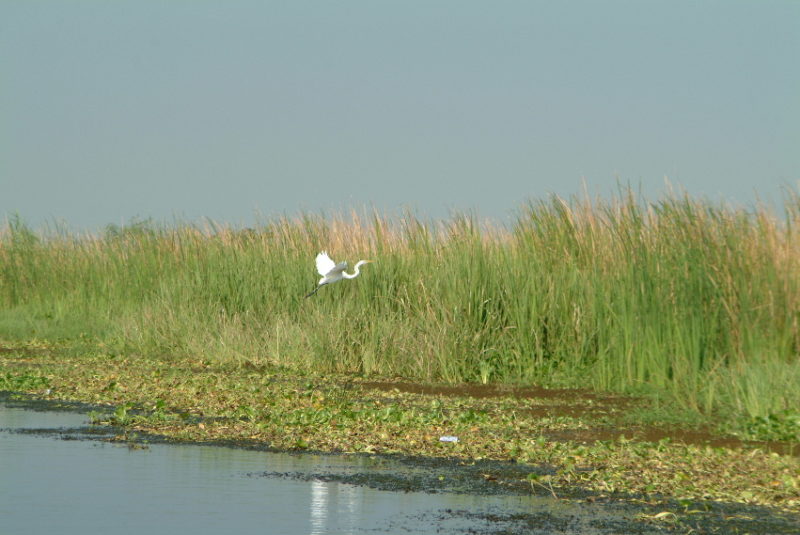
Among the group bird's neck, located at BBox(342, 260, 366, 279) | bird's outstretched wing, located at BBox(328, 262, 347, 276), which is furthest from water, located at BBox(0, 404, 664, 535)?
bird's neck, located at BBox(342, 260, 366, 279)

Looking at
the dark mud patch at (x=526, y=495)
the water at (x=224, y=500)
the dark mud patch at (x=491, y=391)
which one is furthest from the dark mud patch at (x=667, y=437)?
the water at (x=224, y=500)

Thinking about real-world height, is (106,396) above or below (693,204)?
below

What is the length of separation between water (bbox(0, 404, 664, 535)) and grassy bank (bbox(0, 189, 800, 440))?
361 centimetres

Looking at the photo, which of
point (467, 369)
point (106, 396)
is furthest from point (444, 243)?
point (106, 396)

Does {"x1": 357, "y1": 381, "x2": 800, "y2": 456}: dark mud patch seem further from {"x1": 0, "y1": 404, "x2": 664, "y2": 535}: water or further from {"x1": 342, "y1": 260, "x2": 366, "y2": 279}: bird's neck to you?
{"x1": 0, "y1": 404, "x2": 664, "y2": 535}: water

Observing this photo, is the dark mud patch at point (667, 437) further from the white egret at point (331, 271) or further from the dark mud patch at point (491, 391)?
the white egret at point (331, 271)

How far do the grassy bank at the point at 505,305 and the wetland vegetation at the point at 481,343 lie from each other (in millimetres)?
31

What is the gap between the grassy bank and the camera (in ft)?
36.4

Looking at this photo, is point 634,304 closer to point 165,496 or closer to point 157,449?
point 157,449

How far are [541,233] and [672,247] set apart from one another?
3318 mm

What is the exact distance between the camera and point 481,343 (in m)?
14.1

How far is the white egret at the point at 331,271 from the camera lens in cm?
1592

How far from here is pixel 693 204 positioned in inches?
491

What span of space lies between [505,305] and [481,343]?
559 millimetres
